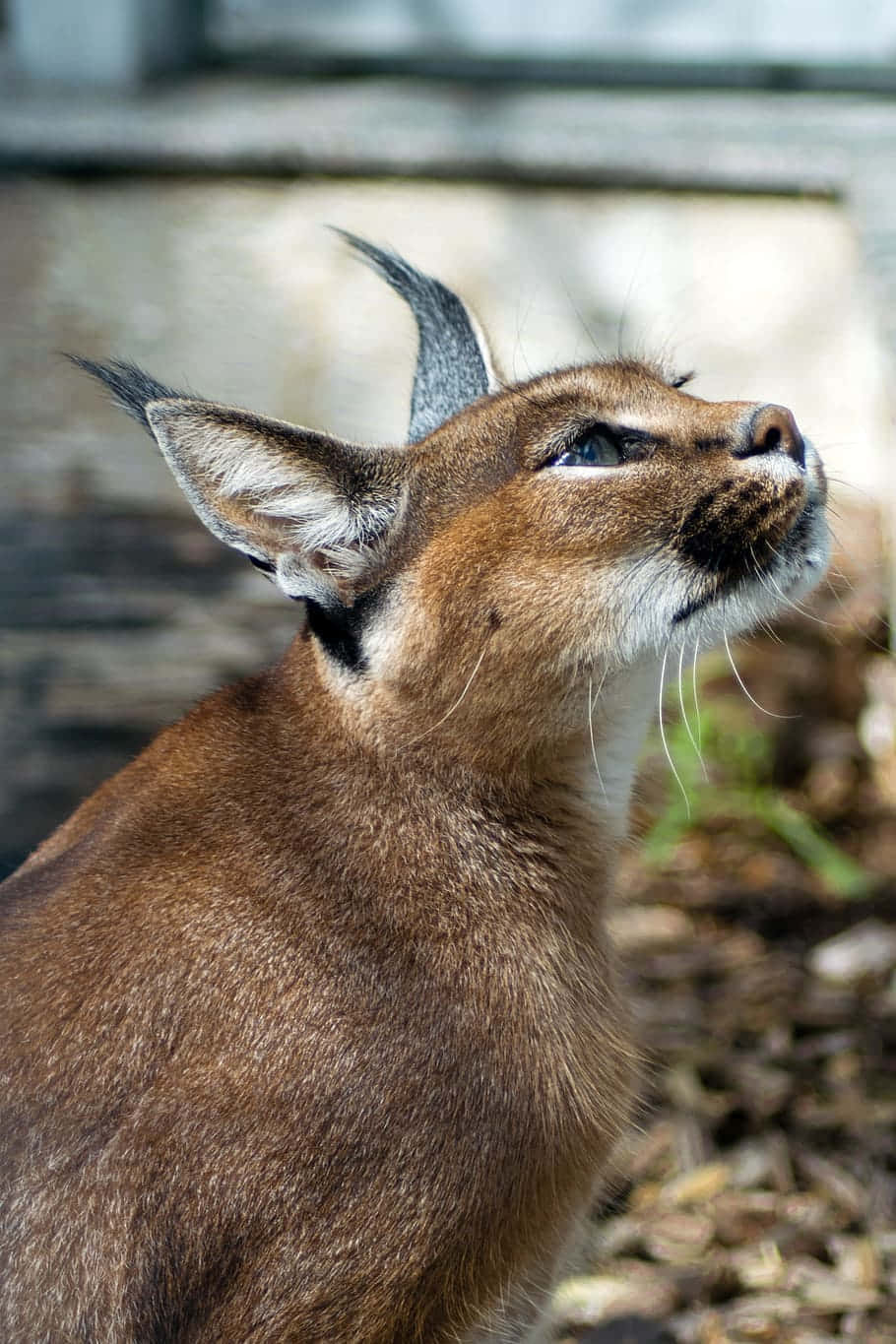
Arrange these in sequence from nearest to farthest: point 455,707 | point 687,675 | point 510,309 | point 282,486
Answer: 1. point 282,486
2. point 455,707
3. point 687,675
4. point 510,309

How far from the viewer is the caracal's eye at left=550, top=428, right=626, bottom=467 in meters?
3.15

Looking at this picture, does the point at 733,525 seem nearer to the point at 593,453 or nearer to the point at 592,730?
the point at 593,453

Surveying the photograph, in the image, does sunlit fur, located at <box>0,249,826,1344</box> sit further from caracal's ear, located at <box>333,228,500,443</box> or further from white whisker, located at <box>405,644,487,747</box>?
caracal's ear, located at <box>333,228,500,443</box>

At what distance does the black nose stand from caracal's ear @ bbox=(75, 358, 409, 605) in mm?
670

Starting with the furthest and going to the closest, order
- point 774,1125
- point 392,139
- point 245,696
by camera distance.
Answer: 1. point 392,139
2. point 774,1125
3. point 245,696

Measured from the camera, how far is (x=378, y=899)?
3041 mm

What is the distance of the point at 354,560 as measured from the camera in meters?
3.11

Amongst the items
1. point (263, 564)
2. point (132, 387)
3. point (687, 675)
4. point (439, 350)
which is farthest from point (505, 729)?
point (687, 675)

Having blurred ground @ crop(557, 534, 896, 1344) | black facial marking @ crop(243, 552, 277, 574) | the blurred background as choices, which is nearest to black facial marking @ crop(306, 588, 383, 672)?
black facial marking @ crop(243, 552, 277, 574)

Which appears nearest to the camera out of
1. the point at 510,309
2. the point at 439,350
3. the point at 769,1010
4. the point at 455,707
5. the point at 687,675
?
the point at 455,707

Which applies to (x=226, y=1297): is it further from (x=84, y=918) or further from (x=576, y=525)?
(x=576, y=525)

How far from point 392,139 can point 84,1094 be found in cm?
548

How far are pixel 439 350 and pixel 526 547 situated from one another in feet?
3.09

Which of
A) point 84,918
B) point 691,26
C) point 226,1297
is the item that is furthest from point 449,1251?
point 691,26
